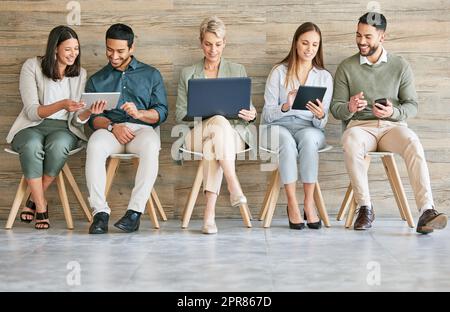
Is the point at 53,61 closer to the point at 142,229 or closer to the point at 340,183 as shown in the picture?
the point at 142,229

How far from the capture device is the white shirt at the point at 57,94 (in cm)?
486

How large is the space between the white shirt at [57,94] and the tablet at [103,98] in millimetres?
394

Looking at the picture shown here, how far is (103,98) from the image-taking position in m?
4.48

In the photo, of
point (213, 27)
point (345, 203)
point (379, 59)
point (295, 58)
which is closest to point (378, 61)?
point (379, 59)

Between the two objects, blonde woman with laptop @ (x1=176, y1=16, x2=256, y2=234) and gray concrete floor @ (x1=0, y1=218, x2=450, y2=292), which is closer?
gray concrete floor @ (x1=0, y1=218, x2=450, y2=292)

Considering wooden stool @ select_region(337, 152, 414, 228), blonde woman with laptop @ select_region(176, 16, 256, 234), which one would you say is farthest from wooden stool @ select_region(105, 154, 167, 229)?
wooden stool @ select_region(337, 152, 414, 228)

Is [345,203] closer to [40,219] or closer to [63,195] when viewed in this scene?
[63,195]

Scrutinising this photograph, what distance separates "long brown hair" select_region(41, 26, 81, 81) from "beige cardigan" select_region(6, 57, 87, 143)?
0.05 m

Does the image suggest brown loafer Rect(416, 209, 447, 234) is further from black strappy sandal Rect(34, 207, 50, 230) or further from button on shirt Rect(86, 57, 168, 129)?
black strappy sandal Rect(34, 207, 50, 230)

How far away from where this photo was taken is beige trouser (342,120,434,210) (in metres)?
4.46

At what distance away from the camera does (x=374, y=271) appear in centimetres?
335

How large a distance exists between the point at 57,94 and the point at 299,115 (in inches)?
56.8

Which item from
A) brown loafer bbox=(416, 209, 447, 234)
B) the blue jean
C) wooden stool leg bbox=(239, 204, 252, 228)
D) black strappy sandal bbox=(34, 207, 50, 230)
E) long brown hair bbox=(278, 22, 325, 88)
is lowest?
black strappy sandal bbox=(34, 207, 50, 230)
